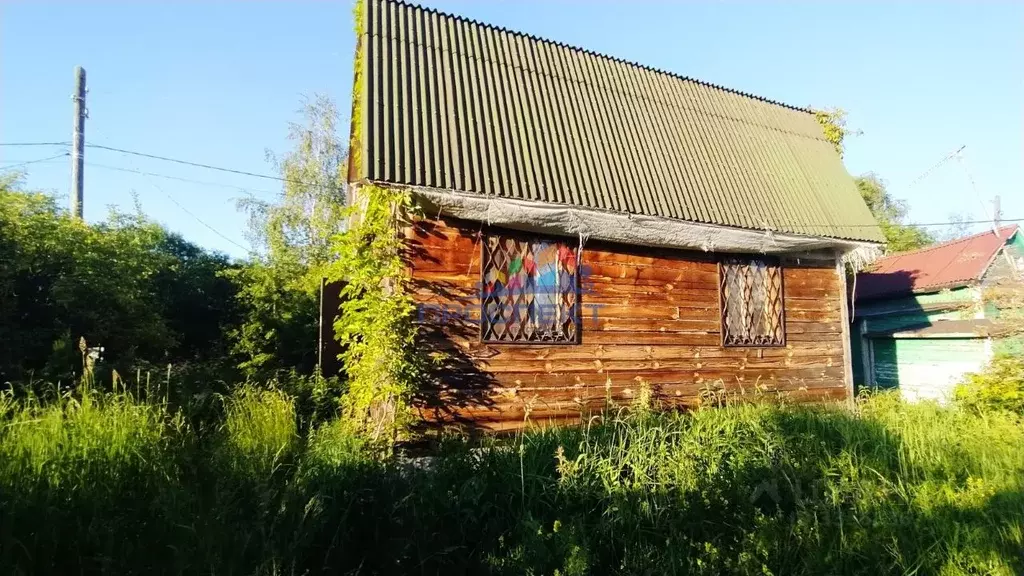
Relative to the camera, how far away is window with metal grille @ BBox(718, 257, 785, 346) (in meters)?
8.17

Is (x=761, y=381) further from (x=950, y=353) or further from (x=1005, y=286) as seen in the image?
(x=950, y=353)

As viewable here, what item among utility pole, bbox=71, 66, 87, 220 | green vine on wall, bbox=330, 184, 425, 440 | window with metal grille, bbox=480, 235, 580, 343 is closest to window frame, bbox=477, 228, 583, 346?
window with metal grille, bbox=480, 235, 580, 343

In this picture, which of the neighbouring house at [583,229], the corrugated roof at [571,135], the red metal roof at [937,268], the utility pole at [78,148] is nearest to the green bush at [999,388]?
the neighbouring house at [583,229]

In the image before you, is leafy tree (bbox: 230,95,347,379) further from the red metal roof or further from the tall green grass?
the red metal roof

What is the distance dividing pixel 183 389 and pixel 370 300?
250 cm

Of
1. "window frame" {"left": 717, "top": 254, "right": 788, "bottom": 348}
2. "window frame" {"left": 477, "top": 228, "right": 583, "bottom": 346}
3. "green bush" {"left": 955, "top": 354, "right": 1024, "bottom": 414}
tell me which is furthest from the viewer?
"window frame" {"left": 717, "top": 254, "right": 788, "bottom": 348}

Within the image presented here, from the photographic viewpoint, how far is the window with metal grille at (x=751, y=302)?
26.8 feet

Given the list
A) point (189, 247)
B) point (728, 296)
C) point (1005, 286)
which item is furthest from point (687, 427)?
point (189, 247)

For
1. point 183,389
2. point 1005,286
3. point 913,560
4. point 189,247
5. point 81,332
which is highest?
point 189,247

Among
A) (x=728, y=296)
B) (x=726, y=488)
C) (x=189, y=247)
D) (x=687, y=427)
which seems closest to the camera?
(x=726, y=488)

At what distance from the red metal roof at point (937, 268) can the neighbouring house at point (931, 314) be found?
0.06ft

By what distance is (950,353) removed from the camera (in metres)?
12.6

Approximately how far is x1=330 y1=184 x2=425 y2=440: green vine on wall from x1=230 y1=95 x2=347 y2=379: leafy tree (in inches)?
39.8

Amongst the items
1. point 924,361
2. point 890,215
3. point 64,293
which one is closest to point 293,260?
point 64,293
